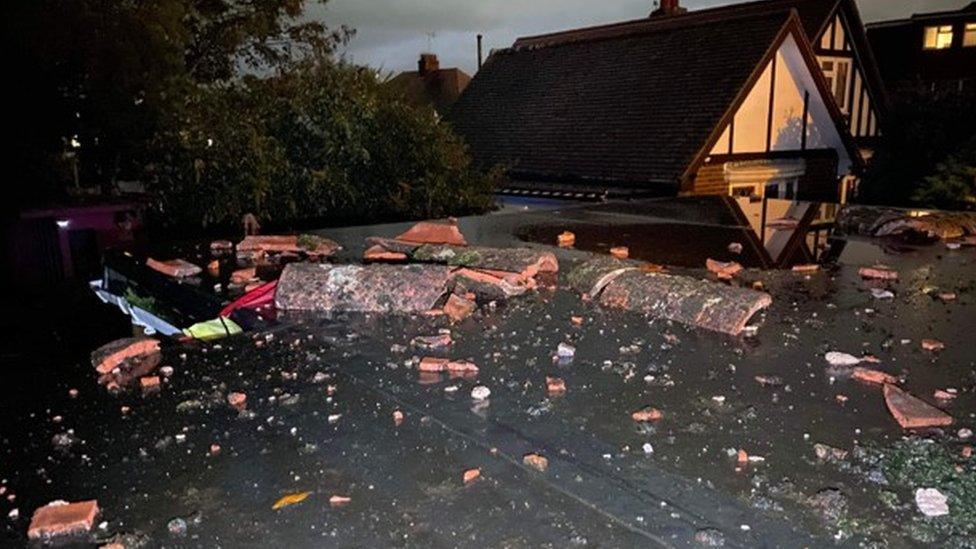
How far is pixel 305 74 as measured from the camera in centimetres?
1315

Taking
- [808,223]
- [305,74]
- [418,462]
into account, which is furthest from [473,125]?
[418,462]

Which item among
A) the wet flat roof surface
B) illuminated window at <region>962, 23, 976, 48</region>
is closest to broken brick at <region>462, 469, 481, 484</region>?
the wet flat roof surface

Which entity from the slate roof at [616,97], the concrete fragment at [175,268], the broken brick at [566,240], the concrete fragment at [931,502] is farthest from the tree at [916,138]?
the concrete fragment at [931,502]

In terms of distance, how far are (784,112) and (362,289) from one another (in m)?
13.6

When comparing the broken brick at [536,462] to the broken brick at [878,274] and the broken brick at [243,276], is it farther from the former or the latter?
the broken brick at [878,274]

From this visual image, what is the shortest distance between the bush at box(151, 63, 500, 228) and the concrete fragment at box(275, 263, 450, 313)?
8.12m

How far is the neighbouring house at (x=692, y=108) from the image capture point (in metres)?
13.4

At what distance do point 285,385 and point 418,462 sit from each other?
36.2 inches

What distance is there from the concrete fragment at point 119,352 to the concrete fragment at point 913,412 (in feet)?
10.1

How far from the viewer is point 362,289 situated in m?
3.93

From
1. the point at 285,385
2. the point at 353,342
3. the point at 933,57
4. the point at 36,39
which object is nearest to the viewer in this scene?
the point at 285,385

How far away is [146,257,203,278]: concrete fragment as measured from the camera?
A: 4738 mm

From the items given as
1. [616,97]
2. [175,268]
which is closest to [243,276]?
[175,268]

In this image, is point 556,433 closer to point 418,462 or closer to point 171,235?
point 418,462
